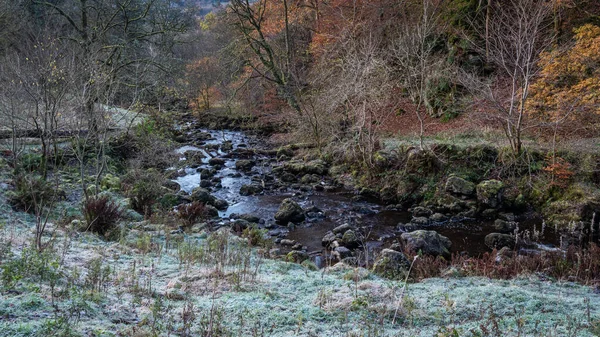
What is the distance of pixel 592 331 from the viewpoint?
11.8 ft

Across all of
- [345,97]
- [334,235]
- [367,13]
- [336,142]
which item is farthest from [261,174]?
[367,13]

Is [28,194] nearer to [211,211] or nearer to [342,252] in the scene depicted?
[211,211]

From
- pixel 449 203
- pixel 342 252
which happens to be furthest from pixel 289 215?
pixel 449 203

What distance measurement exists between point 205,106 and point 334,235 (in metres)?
21.6

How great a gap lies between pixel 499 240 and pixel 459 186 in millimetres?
3188

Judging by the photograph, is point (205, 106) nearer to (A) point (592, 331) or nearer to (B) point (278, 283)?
(B) point (278, 283)

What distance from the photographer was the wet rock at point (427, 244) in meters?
9.02

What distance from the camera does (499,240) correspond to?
31.9 ft

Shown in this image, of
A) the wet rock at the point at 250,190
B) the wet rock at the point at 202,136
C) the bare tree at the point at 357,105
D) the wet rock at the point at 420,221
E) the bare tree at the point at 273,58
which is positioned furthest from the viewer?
the wet rock at the point at 202,136

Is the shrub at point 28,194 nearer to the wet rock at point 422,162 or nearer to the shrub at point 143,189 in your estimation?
the shrub at point 143,189

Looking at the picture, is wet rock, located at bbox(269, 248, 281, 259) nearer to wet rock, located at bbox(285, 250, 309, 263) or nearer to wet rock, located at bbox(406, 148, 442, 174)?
wet rock, located at bbox(285, 250, 309, 263)

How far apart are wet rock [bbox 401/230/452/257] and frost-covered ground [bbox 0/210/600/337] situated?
3.00 m

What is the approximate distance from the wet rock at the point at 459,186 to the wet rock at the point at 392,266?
607 centimetres

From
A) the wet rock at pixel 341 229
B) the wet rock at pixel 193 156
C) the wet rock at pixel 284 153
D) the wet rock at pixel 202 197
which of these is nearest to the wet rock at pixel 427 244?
the wet rock at pixel 341 229
